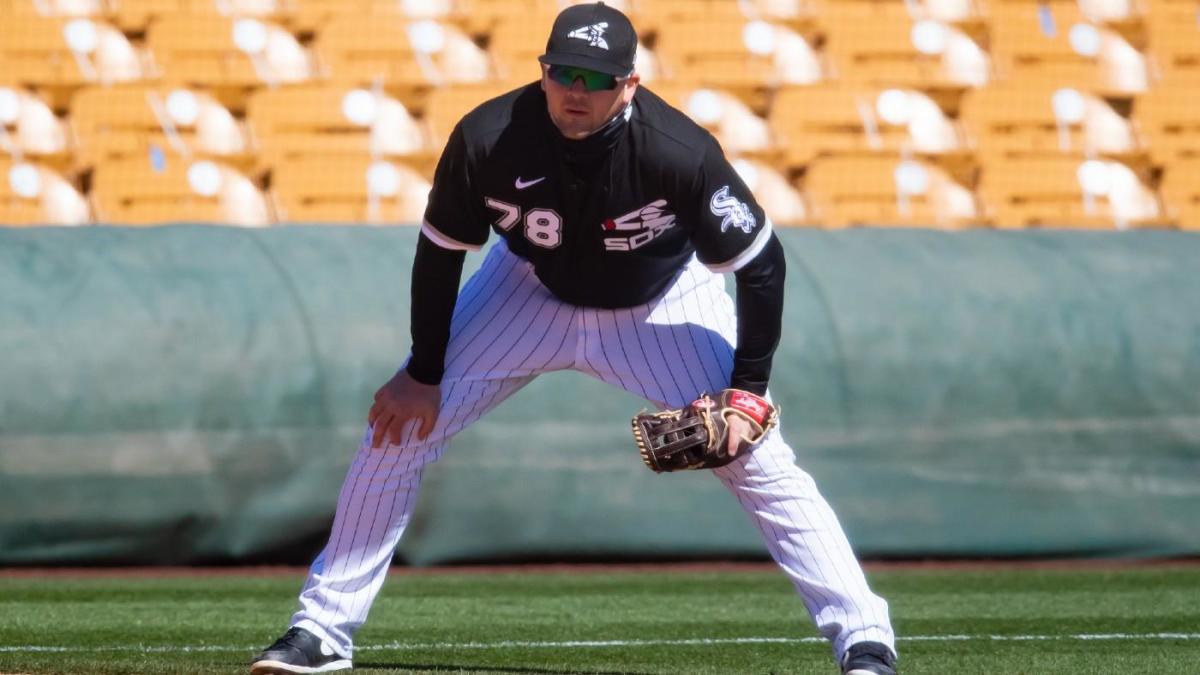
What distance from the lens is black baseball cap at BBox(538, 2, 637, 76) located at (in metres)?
3.47

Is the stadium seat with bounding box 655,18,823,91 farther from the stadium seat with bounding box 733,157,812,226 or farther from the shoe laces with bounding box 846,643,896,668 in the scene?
the shoe laces with bounding box 846,643,896,668

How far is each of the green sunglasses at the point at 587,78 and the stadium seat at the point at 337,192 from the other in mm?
5786

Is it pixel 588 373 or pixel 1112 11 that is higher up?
pixel 1112 11

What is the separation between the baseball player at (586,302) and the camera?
3.64m

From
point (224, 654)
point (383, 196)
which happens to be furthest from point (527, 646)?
point (383, 196)

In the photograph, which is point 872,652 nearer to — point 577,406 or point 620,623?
point 620,623

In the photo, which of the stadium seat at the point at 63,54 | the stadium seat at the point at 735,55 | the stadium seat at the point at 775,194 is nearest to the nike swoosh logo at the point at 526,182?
the stadium seat at the point at 775,194

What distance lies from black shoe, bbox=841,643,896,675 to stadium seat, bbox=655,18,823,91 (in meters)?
6.90

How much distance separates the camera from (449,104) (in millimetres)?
9750

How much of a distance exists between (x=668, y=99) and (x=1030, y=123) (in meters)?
2.34

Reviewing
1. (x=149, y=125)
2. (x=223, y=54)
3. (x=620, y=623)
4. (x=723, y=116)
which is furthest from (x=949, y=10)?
(x=620, y=623)

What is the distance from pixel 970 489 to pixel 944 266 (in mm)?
997

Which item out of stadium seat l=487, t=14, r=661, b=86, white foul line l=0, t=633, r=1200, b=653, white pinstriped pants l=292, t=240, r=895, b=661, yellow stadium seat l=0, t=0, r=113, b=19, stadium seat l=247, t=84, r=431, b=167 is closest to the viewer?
white pinstriped pants l=292, t=240, r=895, b=661

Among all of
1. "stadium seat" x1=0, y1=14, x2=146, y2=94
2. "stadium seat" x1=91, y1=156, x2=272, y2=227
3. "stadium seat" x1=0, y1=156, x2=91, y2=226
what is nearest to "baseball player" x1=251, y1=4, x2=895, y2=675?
"stadium seat" x1=91, y1=156, x2=272, y2=227
